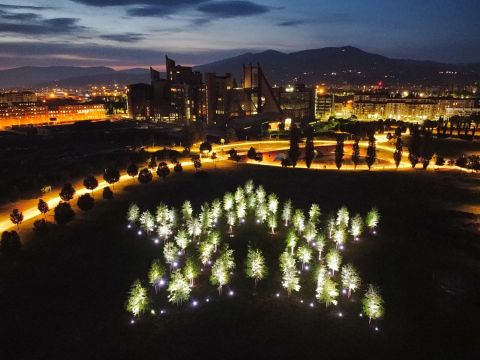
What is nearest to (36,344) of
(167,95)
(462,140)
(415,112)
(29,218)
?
(29,218)

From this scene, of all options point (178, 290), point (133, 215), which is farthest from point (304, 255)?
point (133, 215)

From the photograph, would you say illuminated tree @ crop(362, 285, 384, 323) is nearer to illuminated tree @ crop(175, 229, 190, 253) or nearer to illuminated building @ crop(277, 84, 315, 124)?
illuminated tree @ crop(175, 229, 190, 253)

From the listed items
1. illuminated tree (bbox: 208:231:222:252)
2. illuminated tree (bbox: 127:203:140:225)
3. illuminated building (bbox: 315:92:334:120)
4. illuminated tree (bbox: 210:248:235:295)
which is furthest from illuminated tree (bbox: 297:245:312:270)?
illuminated building (bbox: 315:92:334:120)

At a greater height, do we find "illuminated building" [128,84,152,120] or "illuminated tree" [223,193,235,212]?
"illuminated building" [128,84,152,120]

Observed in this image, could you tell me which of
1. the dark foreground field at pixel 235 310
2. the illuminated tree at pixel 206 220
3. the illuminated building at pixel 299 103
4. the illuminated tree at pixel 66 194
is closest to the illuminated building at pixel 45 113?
the illuminated building at pixel 299 103

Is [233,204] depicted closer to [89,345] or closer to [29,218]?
[29,218]
